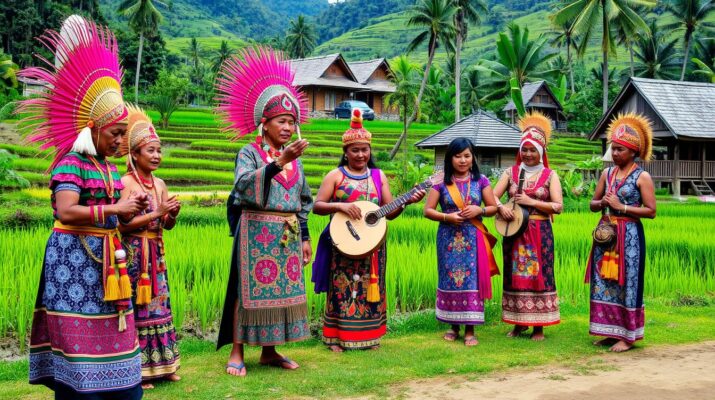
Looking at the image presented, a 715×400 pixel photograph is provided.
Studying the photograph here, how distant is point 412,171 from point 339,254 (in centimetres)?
1253

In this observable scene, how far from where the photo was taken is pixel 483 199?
560 cm

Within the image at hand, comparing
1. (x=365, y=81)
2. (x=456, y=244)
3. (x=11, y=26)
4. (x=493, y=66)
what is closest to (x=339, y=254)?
(x=456, y=244)

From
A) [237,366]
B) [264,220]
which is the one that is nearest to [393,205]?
[264,220]

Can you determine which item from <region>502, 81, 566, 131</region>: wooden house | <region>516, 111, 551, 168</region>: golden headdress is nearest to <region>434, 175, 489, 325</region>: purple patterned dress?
<region>516, 111, 551, 168</region>: golden headdress

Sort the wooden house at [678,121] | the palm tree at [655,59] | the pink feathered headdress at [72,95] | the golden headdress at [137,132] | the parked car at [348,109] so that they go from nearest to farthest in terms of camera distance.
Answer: the pink feathered headdress at [72,95]
the golden headdress at [137,132]
the wooden house at [678,121]
the parked car at [348,109]
the palm tree at [655,59]

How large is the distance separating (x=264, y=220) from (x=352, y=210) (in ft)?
2.58

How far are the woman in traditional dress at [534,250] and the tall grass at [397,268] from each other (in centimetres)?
96

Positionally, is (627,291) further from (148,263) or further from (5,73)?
(5,73)

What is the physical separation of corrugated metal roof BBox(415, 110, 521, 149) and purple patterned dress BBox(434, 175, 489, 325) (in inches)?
665

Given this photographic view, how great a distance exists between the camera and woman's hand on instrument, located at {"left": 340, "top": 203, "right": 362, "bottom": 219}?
16.5ft

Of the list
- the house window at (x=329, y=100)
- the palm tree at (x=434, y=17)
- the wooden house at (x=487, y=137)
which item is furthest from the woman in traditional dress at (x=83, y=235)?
the house window at (x=329, y=100)

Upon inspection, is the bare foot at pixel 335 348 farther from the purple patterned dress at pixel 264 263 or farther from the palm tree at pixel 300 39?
the palm tree at pixel 300 39

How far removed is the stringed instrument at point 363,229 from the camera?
16.3 feet

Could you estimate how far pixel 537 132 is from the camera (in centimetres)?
558
